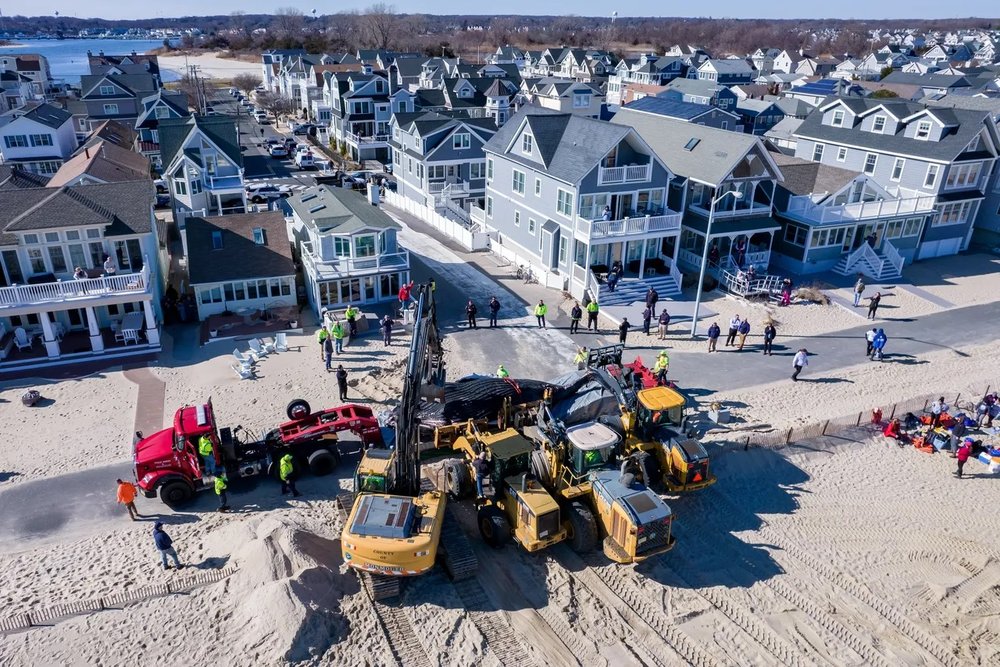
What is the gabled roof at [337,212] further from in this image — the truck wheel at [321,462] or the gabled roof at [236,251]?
the truck wheel at [321,462]

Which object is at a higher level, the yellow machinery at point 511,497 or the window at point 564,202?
the window at point 564,202

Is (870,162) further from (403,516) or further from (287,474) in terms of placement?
(287,474)

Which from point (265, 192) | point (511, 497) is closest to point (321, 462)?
point (511, 497)

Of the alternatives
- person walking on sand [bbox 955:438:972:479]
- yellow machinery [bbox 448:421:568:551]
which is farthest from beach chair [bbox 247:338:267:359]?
person walking on sand [bbox 955:438:972:479]

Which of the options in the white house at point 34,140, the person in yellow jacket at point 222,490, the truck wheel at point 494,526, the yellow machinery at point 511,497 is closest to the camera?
the yellow machinery at point 511,497

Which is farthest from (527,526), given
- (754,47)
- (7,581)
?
(754,47)

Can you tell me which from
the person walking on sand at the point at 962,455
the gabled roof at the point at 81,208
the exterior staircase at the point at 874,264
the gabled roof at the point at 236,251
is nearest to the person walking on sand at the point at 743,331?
the person walking on sand at the point at 962,455
